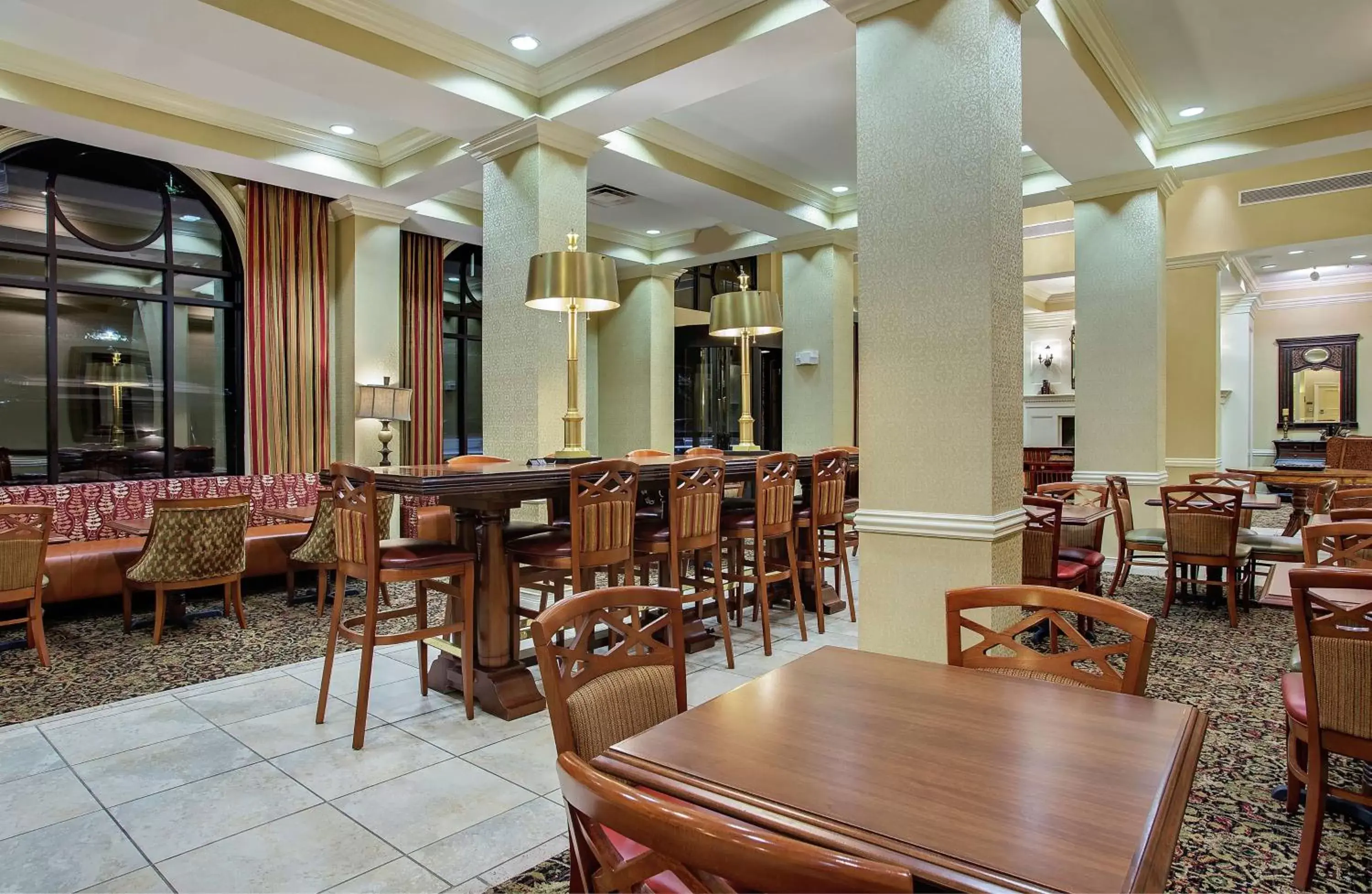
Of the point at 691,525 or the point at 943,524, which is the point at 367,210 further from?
the point at 943,524

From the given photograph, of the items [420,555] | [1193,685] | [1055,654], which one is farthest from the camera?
[1193,685]

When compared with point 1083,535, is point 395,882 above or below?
below

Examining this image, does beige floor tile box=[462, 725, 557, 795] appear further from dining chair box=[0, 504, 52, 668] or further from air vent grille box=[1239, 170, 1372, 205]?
air vent grille box=[1239, 170, 1372, 205]

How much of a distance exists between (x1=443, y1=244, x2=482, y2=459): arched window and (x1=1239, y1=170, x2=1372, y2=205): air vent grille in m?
8.33

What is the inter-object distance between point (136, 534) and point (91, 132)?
2.98 m

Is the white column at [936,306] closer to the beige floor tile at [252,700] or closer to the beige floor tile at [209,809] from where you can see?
the beige floor tile at [209,809]

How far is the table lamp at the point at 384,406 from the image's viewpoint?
6.71 metres

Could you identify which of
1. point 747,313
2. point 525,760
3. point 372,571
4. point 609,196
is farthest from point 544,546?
point 609,196

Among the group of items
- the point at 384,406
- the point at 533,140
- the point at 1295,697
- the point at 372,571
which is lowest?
the point at 1295,697

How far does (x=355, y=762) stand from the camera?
2701 mm

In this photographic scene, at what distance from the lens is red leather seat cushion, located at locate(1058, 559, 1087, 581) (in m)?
3.87

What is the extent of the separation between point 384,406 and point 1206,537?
629cm

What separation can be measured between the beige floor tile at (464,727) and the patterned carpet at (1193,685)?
3.03ft

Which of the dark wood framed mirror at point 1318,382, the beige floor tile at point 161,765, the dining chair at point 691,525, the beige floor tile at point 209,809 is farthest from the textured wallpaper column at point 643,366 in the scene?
the dark wood framed mirror at point 1318,382
